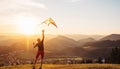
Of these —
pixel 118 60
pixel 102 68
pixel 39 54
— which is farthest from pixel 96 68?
pixel 118 60

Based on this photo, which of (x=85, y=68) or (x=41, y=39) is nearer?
(x=41, y=39)

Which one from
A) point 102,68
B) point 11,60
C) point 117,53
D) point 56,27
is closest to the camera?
point 56,27

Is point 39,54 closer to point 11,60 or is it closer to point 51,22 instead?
point 51,22

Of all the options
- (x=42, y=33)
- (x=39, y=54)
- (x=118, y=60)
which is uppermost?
(x=42, y=33)

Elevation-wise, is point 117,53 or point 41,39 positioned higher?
point 41,39

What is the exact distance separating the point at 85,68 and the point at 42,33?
19.0 feet

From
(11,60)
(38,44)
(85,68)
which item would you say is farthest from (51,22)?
(11,60)

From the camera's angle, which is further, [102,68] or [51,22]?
[102,68]

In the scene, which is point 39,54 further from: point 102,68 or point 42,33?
point 102,68

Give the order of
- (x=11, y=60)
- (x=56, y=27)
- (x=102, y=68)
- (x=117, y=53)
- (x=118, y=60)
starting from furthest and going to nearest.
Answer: (x=117, y=53) < (x=118, y=60) < (x=11, y=60) < (x=102, y=68) < (x=56, y=27)

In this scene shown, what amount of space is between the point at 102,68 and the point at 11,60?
27717mm

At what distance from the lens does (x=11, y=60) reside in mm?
48469

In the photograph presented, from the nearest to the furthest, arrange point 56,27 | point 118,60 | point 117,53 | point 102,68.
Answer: point 56,27
point 102,68
point 118,60
point 117,53

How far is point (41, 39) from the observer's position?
2216 cm
